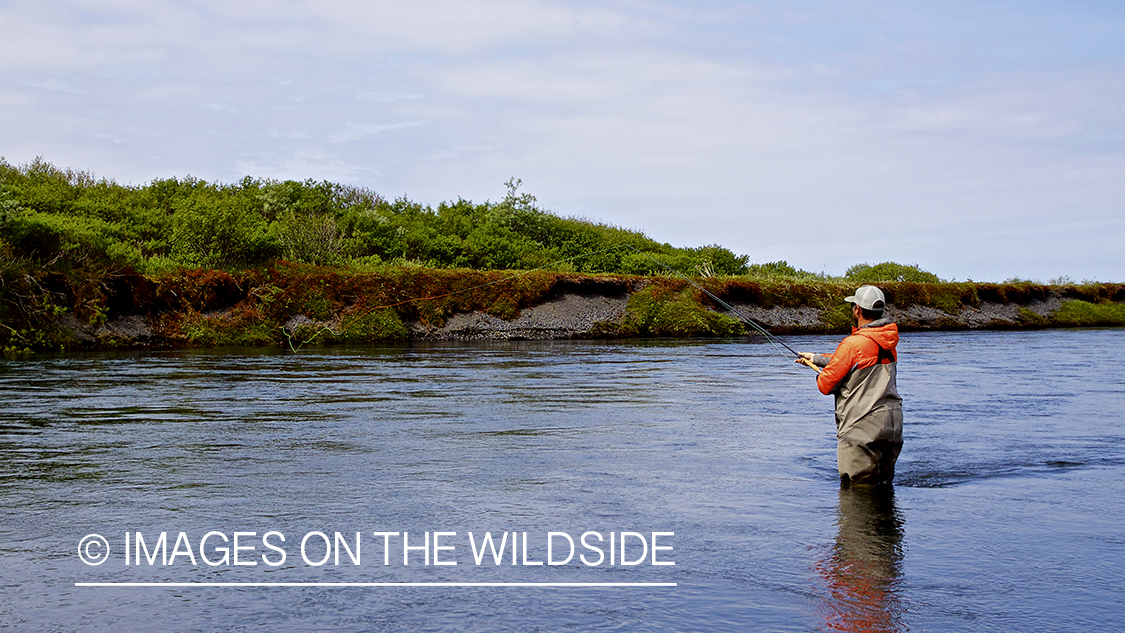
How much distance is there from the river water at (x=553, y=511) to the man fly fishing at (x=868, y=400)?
0.26 meters

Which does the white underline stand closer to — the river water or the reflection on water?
the river water

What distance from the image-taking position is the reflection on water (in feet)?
14.1

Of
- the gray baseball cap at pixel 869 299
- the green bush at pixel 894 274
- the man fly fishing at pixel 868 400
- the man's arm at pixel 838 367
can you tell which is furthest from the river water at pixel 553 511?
the green bush at pixel 894 274

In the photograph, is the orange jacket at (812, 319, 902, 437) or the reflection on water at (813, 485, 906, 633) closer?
the reflection on water at (813, 485, 906, 633)

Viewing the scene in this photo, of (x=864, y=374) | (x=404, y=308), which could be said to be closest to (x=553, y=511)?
(x=864, y=374)

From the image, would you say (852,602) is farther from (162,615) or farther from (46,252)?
(46,252)

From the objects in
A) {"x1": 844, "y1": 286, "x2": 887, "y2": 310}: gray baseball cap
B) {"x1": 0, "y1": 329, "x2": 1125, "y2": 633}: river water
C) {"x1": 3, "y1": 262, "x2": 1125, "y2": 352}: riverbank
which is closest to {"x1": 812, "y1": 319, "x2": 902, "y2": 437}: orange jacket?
{"x1": 844, "y1": 286, "x2": 887, "y2": 310}: gray baseball cap

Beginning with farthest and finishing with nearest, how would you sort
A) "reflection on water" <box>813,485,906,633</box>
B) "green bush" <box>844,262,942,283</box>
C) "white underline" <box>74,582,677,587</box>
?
"green bush" <box>844,262,942,283</box>
"white underline" <box>74,582,677,587</box>
"reflection on water" <box>813,485,906,633</box>

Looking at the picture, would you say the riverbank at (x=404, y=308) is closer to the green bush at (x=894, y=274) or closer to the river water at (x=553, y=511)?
the green bush at (x=894, y=274)

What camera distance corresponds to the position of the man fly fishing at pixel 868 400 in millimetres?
7037

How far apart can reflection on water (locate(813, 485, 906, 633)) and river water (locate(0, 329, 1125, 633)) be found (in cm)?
2

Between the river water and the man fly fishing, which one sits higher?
the man fly fishing

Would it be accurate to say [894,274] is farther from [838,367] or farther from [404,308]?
[838,367]

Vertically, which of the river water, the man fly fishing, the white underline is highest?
the man fly fishing
